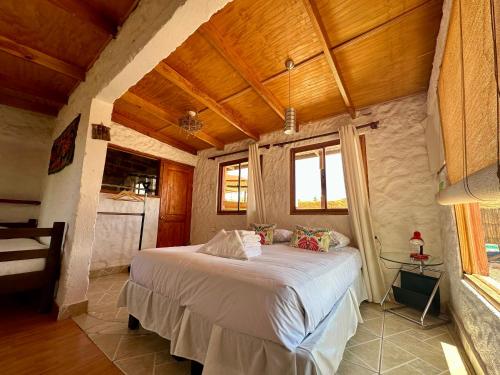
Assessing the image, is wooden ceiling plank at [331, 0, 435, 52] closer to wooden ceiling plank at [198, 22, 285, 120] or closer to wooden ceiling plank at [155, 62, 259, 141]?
wooden ceiling plank at [198, 22, 285, 120]

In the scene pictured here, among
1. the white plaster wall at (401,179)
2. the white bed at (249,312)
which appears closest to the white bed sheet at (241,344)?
the white bed at (249,312)

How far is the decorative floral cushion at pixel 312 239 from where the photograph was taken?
246cm

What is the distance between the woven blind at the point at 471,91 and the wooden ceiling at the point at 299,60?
2.10ft

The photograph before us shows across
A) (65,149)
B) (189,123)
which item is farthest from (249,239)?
(65,149)

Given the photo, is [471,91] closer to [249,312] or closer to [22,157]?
[249,312]

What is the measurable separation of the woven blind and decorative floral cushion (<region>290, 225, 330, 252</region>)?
1.30m

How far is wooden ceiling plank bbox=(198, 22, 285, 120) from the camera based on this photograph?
2109mm

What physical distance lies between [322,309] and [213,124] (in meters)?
3.67

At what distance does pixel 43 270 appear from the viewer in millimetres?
2188

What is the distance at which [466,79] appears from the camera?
1.21 m

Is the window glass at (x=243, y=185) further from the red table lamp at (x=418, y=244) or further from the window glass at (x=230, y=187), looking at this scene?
the red table lamp at (x=418, y=244)

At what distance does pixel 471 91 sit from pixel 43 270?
3.78 m

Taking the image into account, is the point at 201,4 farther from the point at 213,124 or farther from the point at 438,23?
the point at 213,124

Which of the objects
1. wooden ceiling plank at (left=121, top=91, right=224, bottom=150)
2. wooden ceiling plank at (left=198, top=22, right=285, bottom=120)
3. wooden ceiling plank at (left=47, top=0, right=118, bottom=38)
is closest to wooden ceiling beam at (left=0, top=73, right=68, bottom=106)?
wooden ceiling plank at (left=121, top=91, right=224, bottom=150)
